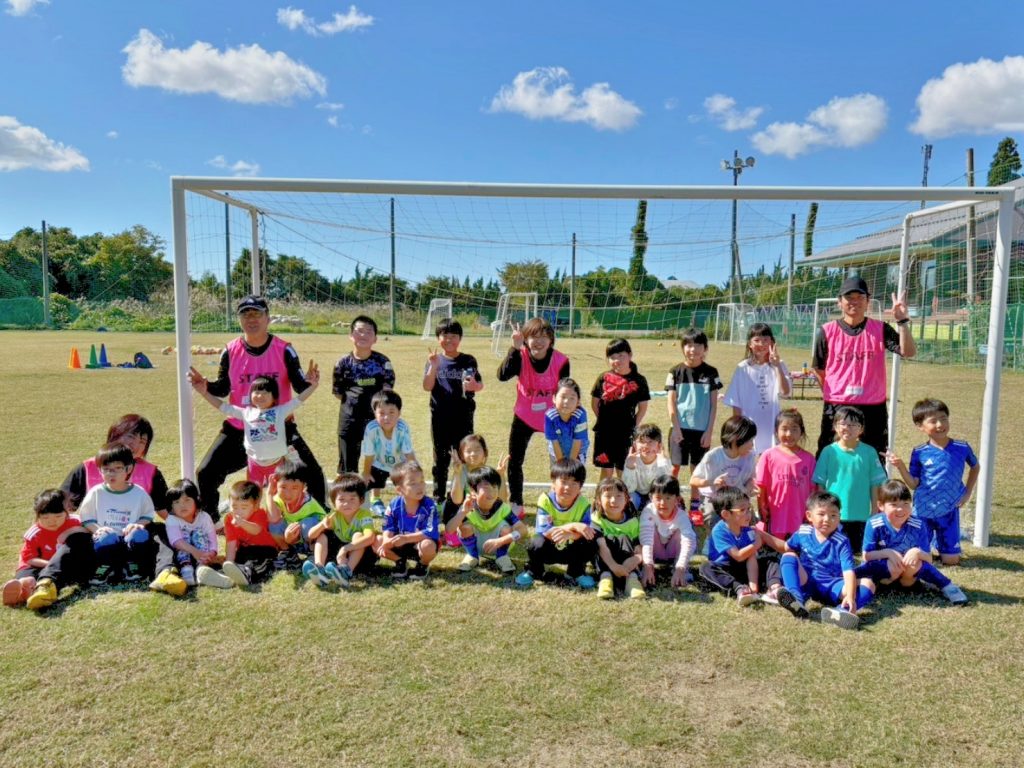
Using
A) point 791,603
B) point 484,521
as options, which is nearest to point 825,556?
point 791,603

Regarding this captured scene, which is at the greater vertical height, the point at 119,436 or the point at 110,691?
the point at 119,436

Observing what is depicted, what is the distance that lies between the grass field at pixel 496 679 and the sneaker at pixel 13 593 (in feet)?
0.27

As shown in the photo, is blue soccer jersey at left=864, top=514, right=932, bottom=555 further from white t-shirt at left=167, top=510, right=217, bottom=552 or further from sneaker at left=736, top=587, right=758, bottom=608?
white t-shirt at left=167, top=510, right=217, bottom=552

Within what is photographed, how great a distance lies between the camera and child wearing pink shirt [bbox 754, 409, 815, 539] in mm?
4445

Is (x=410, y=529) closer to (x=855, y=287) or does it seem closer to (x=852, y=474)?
(x=852, y=474)

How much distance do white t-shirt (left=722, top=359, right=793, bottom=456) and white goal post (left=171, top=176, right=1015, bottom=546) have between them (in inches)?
49.6

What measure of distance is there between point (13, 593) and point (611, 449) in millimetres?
3834

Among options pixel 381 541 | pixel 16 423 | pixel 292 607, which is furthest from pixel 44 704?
pixel 16 423

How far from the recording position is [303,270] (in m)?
7.00

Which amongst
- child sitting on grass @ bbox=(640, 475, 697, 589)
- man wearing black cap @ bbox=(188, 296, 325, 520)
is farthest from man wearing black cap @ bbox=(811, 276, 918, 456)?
man wearing black cap @ bbox=(188, 296, 325, 520)

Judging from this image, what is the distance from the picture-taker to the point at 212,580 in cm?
407

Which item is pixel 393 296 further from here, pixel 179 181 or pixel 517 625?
pixel 517 625

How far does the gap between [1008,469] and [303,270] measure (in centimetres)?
735

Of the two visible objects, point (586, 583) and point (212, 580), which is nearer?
point (212, 580)
